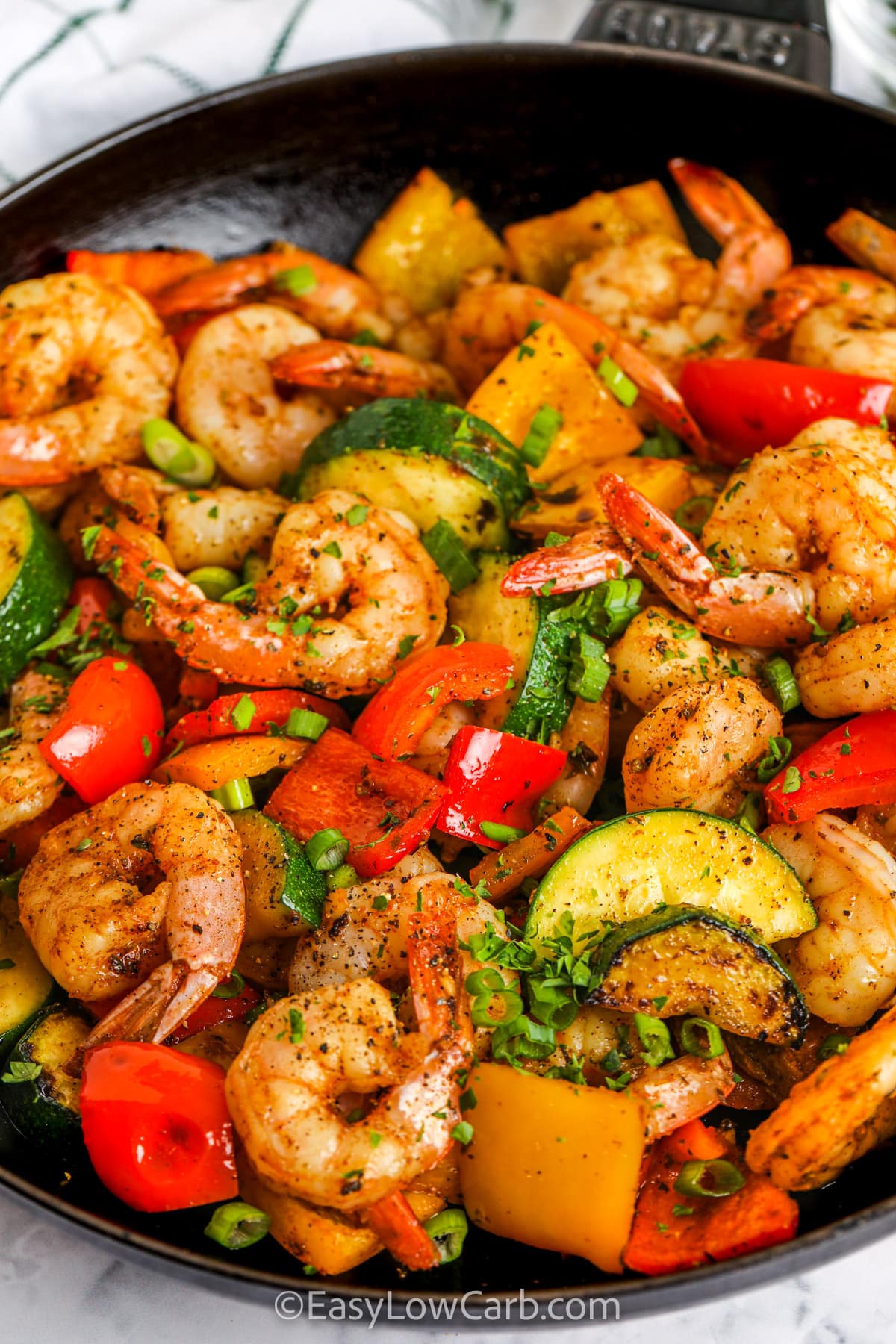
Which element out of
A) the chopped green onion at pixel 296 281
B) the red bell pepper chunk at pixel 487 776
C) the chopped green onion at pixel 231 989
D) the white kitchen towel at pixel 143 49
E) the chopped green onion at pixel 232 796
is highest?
the white kitchen towel at pixel 143 49

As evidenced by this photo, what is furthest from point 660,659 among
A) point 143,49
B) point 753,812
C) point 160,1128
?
point 143,49

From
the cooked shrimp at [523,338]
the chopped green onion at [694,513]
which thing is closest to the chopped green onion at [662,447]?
the cooked shrimp at [523,338]

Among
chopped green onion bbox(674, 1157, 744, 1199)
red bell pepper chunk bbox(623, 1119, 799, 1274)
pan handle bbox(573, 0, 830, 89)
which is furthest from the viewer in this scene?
pan handle bbox(573, 0, 830, 89)

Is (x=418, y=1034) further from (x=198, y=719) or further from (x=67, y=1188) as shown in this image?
(x=198, y=719)

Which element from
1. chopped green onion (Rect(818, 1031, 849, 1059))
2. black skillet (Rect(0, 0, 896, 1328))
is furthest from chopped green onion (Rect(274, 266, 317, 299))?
chopped green onion (Rect(818, 1031, 849, 1059))

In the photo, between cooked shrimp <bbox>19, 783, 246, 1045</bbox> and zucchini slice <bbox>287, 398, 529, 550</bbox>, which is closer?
cooked shrimp <bbox>19, 783, 246, 1045</bbox>

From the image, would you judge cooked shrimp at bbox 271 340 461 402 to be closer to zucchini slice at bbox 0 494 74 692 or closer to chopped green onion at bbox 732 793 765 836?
zucchini slice at bbox 0 494 74 692

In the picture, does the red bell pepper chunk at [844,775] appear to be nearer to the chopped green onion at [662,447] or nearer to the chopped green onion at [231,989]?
the chopped green onion at [662,447]
